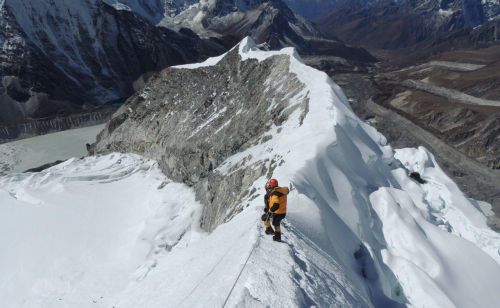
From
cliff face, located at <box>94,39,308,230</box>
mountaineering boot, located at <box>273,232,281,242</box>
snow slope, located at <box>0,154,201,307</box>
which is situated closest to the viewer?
mountaineering boot, located at <box>273,232,281,242</box>

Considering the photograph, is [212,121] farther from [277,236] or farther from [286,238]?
[277,236]

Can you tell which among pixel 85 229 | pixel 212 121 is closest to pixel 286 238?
pixel 85 229

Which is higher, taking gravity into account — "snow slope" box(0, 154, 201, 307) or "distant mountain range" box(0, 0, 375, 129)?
"distant mountain range" box(0, 0, 375, 129)

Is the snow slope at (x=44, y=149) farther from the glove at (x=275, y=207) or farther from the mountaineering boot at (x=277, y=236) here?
the glove at (x=275, y=207)

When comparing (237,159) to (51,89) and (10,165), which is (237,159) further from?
(51,89)

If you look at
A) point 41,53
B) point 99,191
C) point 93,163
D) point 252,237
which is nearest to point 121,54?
point 41,53

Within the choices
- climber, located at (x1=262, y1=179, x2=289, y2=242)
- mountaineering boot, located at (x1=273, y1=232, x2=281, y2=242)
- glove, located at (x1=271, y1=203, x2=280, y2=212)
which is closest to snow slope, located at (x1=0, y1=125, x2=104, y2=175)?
climber, located at (x1=262, y1=179, x2=289, y2=242)

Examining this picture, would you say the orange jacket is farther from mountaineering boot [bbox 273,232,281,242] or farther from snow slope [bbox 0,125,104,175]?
snow slope [bbox 0,125,104,175]
